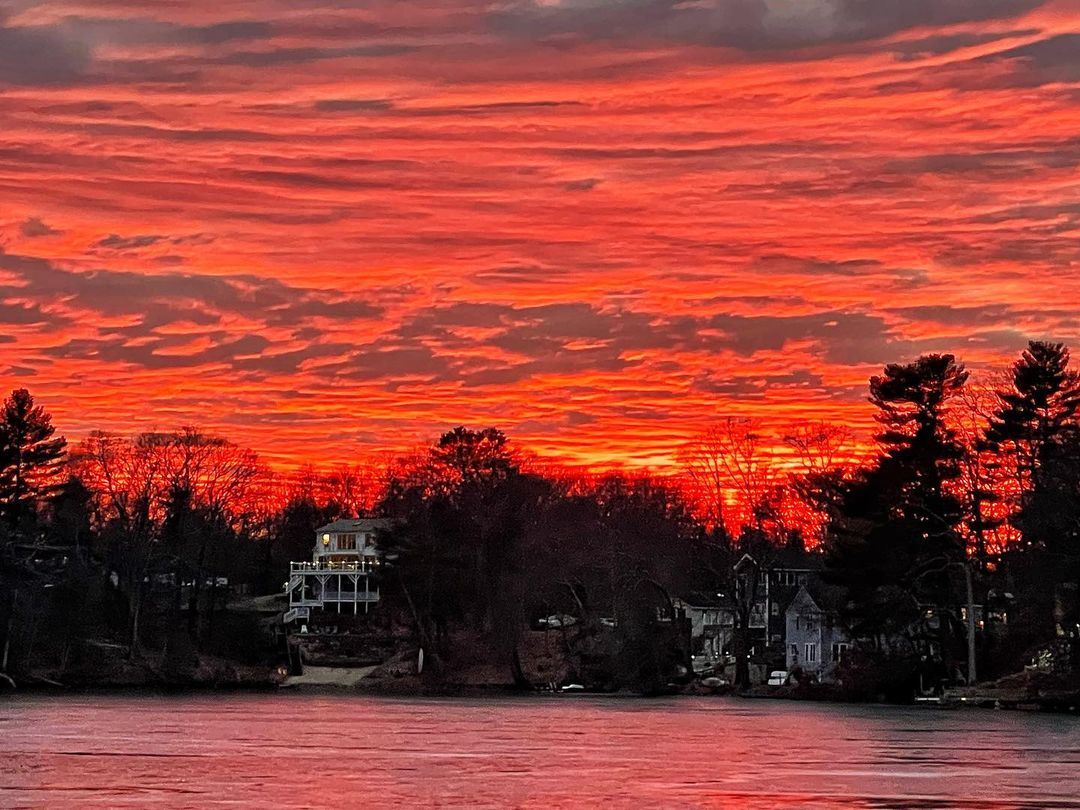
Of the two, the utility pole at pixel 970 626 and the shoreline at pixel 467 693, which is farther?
the utility pole at pixel 970 626

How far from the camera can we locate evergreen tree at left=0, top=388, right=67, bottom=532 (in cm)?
14075

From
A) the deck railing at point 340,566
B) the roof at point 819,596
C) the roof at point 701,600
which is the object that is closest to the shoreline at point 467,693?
the roof at point 819,596

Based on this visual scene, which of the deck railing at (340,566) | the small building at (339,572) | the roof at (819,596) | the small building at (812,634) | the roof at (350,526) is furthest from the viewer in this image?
the roof at (350,526)

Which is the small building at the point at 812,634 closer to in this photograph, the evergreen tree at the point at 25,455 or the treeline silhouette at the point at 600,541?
the treeline silhouette at the point at 600,541

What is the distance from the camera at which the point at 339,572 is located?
167625 mm

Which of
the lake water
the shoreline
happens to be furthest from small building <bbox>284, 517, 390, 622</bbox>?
the lake water

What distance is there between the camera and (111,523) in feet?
475

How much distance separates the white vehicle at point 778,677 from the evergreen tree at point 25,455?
54.9 meters

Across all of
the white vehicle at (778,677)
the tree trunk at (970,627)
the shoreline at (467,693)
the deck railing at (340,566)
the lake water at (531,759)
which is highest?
the deck railing at (340,566)

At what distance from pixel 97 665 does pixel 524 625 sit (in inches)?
1182

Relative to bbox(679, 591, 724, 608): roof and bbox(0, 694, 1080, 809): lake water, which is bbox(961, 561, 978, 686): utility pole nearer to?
bbox(0, 694, 1080, 809): lake water

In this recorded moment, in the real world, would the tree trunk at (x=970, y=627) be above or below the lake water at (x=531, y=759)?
above

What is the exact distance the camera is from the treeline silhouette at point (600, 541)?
3976 inches

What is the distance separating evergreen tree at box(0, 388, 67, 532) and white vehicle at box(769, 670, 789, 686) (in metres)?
54.9
